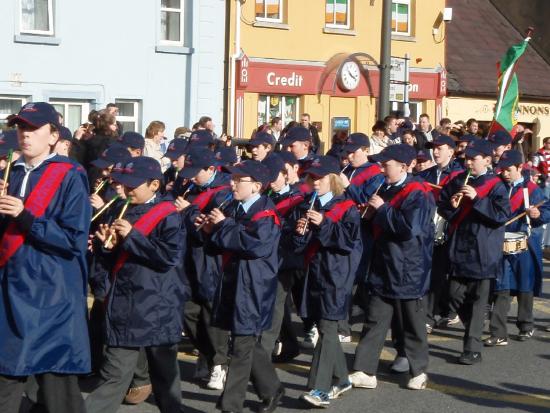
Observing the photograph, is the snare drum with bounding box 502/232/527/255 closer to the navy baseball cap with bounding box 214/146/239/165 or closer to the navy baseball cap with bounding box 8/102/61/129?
the navy baseball cap with bounding box 214/146/239/165

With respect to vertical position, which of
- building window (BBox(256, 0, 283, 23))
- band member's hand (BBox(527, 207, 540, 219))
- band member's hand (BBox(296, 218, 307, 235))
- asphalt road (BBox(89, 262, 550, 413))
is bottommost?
asphalt road (BBox(89, 262, 550, 413))

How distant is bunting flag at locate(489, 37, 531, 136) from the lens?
16.6 metres

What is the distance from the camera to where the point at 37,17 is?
22391mm

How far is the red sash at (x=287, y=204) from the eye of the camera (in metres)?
9.73

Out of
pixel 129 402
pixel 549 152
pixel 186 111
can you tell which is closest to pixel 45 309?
pixel 129 402

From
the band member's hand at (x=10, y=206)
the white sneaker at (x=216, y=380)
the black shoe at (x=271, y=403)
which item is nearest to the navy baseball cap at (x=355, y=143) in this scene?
the white sneaker at (x=216, y=380)

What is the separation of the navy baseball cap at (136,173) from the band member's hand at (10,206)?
1.51 m

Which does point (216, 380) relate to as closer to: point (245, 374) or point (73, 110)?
point (245, 374)

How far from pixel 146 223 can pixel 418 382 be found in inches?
121

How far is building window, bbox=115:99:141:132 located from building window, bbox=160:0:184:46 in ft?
4.73

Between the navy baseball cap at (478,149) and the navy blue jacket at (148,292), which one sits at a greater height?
the navy baseball cap at (478,149)

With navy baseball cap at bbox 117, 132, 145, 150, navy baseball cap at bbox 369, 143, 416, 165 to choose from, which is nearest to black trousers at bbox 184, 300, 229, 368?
navy baseball cap at bbox 369, 143, 416, 165

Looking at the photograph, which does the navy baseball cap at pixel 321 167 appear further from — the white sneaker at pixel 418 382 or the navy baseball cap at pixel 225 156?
the white sneaker at pixel 418 382

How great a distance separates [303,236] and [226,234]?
1137 mm
